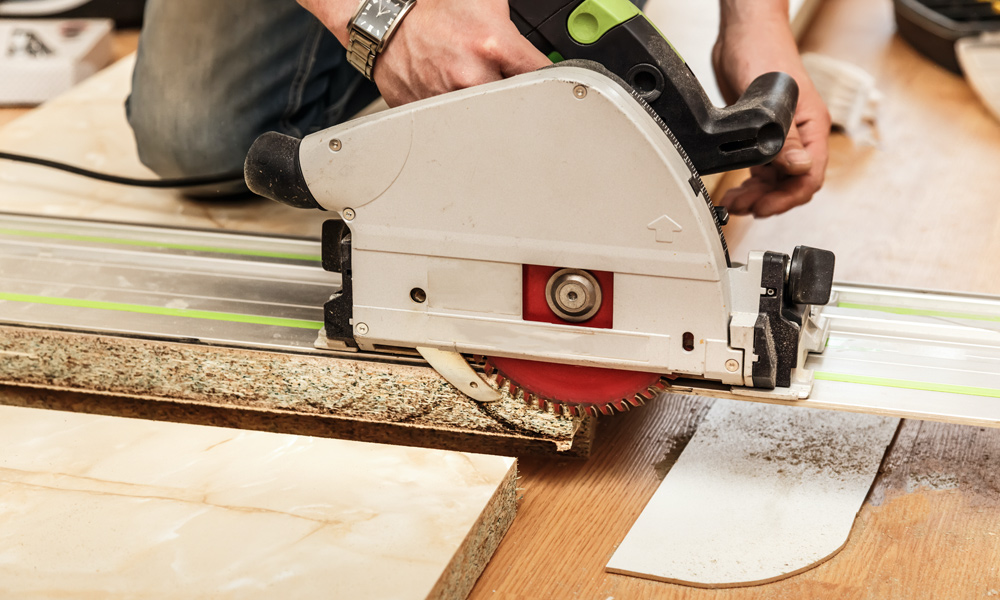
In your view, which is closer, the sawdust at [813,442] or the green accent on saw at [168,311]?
A: the sawdust at [813,442]

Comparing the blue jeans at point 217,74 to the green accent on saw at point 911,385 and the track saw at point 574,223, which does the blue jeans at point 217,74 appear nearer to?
the track saw at point 574,223

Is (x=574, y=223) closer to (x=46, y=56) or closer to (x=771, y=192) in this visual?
(x=771, y=192)

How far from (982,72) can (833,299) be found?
182 centimetres

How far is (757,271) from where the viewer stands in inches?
47.7

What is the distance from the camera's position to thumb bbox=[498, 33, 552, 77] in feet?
4.06

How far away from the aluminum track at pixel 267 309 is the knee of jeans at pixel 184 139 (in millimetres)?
413

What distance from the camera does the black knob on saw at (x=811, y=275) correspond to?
1.20 m

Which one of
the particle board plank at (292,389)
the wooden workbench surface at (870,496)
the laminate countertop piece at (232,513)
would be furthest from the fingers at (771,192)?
the laminate countertop piece at (232,513)

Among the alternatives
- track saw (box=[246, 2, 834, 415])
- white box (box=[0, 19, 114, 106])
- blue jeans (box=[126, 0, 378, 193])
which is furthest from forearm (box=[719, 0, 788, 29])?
white box (box=[0, 19, 114, 106])

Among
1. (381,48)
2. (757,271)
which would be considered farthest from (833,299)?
(381,48)

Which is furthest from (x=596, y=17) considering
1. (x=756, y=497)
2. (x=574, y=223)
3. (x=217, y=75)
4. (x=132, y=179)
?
(x=132, y=179)

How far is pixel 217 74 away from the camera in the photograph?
7.39 ft

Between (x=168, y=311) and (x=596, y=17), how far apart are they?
0.88 meters

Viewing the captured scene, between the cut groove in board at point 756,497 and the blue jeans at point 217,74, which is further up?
the blue jeans at point 217,74
